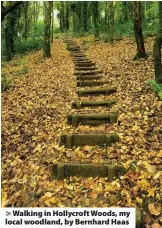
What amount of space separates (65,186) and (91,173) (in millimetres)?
565

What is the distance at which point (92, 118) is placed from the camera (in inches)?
280

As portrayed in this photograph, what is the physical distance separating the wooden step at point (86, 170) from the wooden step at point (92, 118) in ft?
6.20

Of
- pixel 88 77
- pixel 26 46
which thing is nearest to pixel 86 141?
pixel 88 77

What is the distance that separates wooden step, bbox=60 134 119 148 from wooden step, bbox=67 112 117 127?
2.78ft

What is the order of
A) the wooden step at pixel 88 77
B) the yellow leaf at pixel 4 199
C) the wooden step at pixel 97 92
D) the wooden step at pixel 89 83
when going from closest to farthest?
the yellow leaf at pixel 4 199, the wooden step at pixel 97 92, the wooden step at pixel 89 83, the wooden step at pixel 88 77

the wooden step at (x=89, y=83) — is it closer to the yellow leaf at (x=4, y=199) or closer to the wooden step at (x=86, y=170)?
the wooden step at (x=86, y=170)

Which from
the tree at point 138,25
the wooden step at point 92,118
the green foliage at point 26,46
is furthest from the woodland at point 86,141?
the green foliage at point 26,46

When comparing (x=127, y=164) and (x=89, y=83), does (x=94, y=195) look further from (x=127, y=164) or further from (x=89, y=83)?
(x=89, y=83)

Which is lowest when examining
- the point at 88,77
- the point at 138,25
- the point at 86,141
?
the point at 86,141

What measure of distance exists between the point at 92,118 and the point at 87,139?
0.97 metres

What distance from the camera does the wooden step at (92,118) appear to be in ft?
23.0

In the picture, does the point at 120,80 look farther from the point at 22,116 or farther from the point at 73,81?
the point at 22,116

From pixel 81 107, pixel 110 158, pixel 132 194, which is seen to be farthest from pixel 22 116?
pixel 132 194

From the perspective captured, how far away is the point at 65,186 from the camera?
5.11 m
